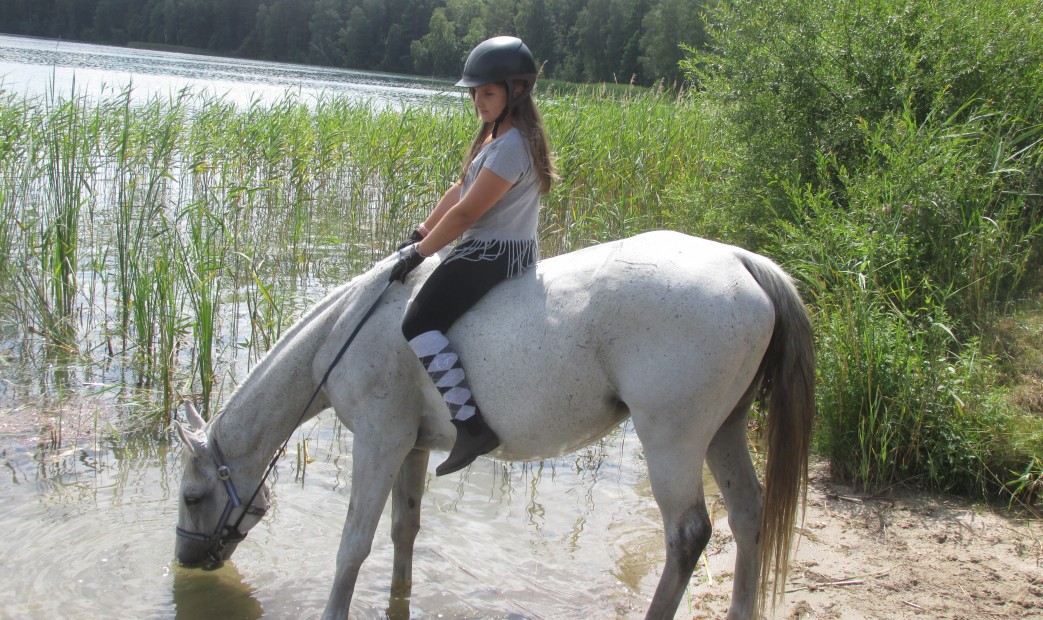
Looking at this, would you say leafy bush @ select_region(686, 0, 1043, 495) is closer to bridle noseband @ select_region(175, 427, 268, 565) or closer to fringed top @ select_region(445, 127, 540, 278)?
fringed top @ select_region(445, 127, 540, 278)

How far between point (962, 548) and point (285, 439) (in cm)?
318

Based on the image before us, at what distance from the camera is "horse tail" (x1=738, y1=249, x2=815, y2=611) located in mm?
3049

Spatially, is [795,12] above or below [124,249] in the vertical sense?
above

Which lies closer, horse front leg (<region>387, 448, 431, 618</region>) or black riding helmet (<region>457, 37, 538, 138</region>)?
black riding helmet (<region>457, 37, 538, 138</region>)

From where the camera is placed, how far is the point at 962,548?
3.84 m

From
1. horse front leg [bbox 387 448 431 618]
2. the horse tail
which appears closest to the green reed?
horse front leg [bbox 387 448 431 618]

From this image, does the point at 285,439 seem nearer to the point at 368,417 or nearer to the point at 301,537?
the point at 368,417

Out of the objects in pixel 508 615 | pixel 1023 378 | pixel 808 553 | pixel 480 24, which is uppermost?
pixel 480 24

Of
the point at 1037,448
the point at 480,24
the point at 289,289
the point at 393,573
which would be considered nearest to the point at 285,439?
the point at 393,573

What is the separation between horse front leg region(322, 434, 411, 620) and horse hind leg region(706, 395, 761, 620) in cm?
132

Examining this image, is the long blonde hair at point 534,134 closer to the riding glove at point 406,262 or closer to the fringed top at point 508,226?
the fringed top at point 508,226

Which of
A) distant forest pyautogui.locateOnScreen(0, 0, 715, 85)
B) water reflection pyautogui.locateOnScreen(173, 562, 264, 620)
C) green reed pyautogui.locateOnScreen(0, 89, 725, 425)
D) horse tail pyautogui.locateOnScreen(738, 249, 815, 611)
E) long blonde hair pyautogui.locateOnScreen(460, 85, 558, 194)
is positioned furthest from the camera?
distant forest pyautogui.locateOnScreen(0, 0, 715, 85)

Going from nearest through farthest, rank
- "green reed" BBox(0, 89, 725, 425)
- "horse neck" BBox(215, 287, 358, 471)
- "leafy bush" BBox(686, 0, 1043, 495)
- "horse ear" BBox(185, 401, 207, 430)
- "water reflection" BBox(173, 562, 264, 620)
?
"horse neck" BBox(215, 287, 358, 471), "horse ear" BBox(185, 401, 207, 430), "water reflection" BBox(173, 562, 264, 620), "leafy bush" BBox(686, 0, 1043, 495), "green reed" BBox(0, 89, 725, 425)

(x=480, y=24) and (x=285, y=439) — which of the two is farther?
(x=480, y=24)
